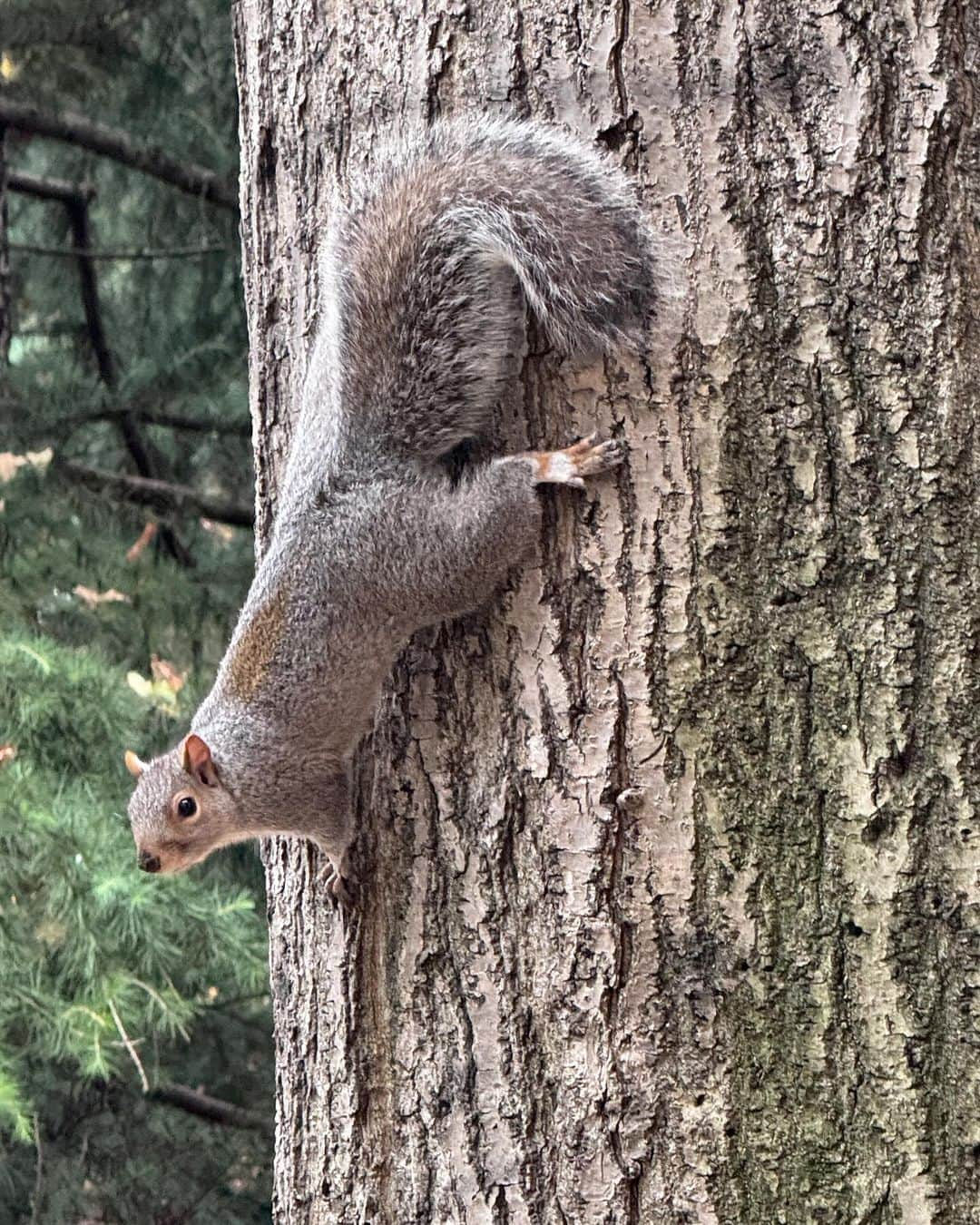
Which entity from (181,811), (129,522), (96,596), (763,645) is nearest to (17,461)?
(129,522)

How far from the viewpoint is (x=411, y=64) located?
4.13 feet

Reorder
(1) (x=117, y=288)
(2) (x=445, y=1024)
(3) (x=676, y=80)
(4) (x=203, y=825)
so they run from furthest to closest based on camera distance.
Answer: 1. (1) (x=117, y=288)
2. (4) (x=203, y=825)
3. (2) (x=445, y=1024)
4. (3) (x=676, y=80)

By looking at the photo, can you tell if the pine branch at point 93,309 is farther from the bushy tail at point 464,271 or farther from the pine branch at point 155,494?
the bushy tail at point 464,271

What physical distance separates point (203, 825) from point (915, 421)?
0.79 meters

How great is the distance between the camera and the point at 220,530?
12.1ft

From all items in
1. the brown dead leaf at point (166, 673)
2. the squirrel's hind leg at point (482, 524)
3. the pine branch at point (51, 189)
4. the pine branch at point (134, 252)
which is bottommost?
the squirrel's hind leg at point (482, 524)

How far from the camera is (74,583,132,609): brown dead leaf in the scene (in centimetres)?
295

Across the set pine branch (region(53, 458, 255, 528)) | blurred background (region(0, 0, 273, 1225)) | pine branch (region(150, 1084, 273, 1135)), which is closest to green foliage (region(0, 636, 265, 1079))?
blurred background (region(0, 0, 273, 1225))

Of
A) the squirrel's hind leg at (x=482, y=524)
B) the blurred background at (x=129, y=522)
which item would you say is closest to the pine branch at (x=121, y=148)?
the blurred background at (x=129, y=522)

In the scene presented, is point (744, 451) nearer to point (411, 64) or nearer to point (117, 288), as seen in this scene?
point (411, 64)

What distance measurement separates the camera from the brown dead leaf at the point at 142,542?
3127 mm

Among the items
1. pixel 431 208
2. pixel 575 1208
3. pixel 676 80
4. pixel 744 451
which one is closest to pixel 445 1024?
pixel 575 1208

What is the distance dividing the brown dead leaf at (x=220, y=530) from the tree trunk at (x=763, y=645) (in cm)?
240

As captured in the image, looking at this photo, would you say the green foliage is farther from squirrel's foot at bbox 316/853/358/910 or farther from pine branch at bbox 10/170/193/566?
pine branch at bbox 10/170/193/566
